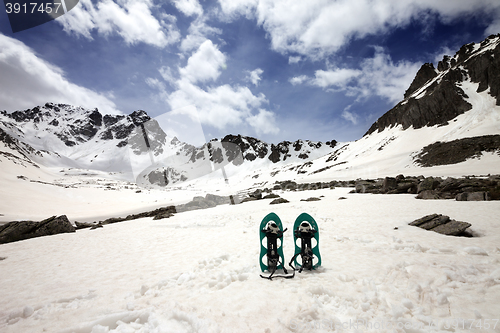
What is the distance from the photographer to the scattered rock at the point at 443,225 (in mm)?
7825

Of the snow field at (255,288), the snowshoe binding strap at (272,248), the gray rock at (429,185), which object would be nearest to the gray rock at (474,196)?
the gray rock at (429,185)

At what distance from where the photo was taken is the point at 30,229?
1341 centimetres

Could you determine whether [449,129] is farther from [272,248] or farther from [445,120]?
[272,248]

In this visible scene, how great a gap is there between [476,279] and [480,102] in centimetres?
9617

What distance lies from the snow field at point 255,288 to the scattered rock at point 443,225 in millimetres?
571

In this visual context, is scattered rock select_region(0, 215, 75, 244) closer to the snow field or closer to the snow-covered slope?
the snow field

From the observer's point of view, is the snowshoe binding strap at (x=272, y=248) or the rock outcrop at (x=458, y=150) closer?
the snowshoe binding strap at (x=272, y=248)

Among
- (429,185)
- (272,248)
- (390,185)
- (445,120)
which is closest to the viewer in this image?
(272,248)

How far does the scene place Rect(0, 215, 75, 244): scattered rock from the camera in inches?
492

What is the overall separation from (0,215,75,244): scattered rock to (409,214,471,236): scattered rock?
2282cm

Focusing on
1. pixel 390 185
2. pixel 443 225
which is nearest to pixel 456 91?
pixel 390 185

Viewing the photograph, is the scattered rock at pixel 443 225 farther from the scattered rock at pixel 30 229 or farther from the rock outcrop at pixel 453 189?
the scattered rock at pixel 30 229

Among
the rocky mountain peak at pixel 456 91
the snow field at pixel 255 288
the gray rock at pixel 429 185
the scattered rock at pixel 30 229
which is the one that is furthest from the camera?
the rocky mountain peak at pixel 456 91

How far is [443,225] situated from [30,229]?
24.4 metres
